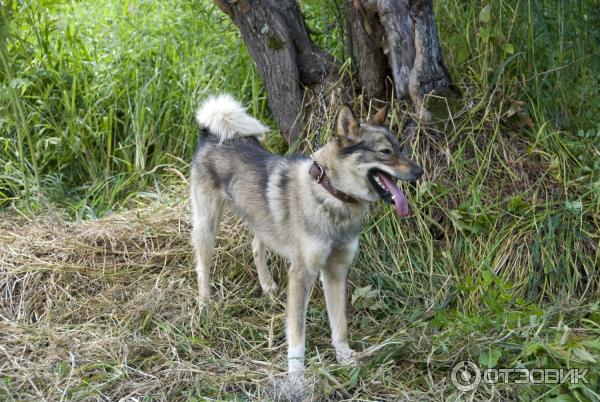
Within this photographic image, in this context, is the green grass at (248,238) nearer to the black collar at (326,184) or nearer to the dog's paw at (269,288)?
the dog's paw at (269,288)

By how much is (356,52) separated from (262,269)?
1557mm

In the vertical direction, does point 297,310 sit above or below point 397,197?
below

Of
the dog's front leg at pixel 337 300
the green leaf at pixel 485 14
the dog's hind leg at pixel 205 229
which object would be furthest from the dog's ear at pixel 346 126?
the green leaf at pixel 485 14

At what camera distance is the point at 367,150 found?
357 centimetres

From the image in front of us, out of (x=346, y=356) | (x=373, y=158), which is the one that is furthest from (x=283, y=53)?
(x=346, y=356)

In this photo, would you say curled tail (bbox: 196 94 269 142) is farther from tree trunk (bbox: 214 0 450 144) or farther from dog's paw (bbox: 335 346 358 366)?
dog's paw (bbox: 335 346 358 366)

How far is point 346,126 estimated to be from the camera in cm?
359

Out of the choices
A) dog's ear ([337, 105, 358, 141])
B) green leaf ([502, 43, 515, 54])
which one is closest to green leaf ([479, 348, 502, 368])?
dog's ear ([337, 105, 358, 141])

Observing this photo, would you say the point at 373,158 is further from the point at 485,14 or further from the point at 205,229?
the point at 485,14

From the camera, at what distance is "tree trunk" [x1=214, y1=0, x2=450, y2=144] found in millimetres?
4668

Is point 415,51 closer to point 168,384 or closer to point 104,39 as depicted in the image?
point 168,384

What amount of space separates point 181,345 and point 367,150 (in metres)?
1.38

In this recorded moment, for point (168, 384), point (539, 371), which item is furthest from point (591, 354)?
point (168, 384)

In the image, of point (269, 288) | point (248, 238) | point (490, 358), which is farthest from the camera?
point (248, 238)
